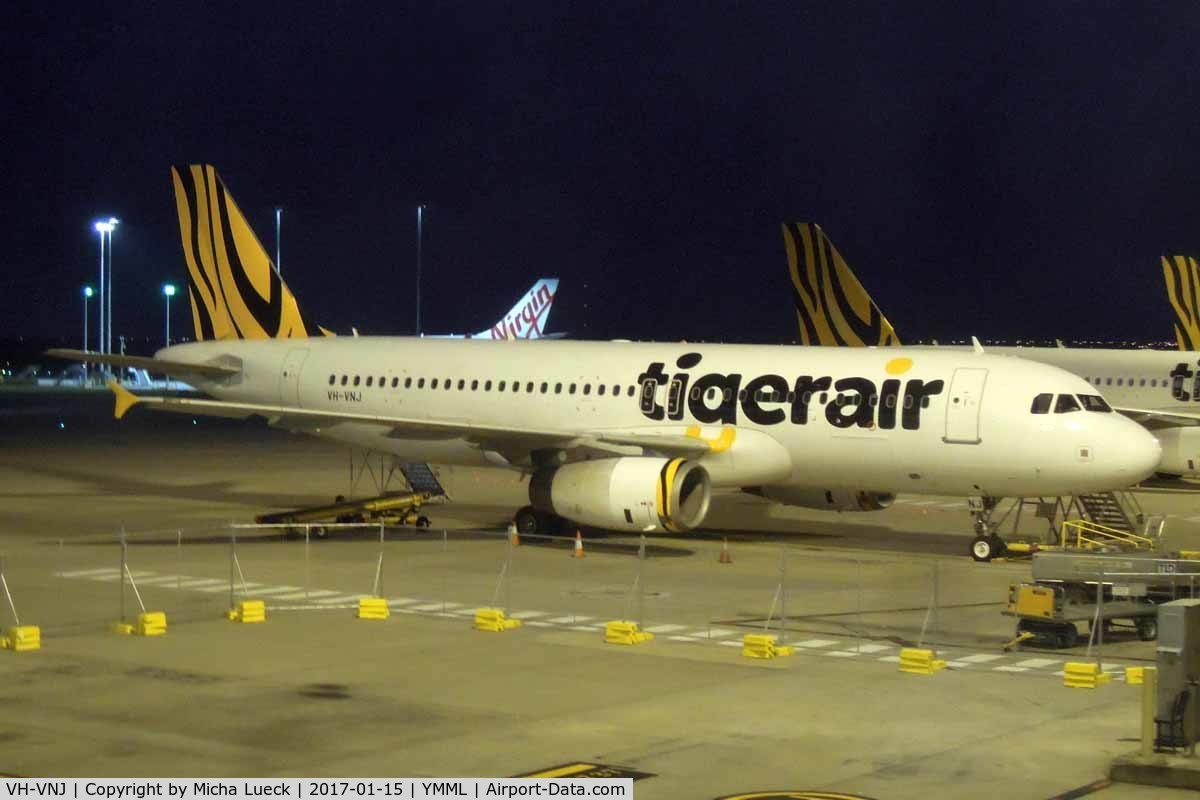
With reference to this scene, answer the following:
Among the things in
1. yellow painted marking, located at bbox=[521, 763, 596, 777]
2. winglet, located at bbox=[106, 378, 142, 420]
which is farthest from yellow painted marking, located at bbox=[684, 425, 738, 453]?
yellow painted marking, located at bbox=[521, 763, 596, 777]

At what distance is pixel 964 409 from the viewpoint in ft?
100

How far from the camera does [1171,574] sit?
827 inches

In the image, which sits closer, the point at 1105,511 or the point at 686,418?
the point at 1105,511

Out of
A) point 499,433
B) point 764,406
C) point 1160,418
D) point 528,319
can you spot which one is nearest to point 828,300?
point 1160,418

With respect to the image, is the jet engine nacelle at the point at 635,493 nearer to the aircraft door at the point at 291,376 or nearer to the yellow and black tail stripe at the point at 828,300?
the aircraft door at the point at 291,376

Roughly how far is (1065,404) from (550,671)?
1453 cm

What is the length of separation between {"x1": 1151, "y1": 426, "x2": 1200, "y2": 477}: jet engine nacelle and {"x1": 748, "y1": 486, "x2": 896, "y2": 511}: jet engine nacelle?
43.7 ft

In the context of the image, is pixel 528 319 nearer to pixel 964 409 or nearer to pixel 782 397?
pixel 782 397

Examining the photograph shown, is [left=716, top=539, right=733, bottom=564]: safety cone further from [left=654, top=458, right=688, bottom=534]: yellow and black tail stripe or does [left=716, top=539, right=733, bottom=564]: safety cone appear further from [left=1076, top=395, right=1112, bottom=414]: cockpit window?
[left=1076, top=395, right=1112, bottom=414]: cockpit window

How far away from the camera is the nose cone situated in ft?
96.6

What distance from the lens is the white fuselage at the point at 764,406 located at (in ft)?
98.9

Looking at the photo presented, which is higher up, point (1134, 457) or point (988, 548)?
point (1134, 457)

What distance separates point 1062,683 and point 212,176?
2973 cm

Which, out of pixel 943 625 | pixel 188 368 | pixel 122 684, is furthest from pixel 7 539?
pixel 943 625
